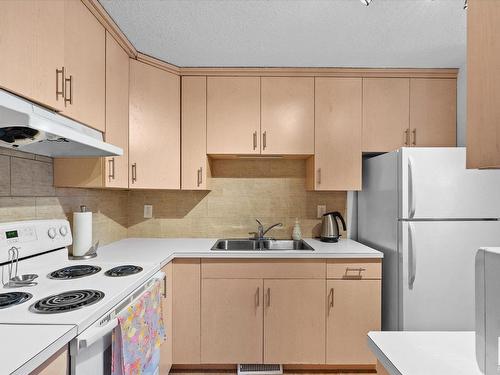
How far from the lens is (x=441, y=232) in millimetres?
1981

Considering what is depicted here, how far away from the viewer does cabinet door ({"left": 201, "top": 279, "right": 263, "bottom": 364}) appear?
2133mm

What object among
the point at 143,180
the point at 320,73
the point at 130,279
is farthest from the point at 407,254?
the point at 143,180

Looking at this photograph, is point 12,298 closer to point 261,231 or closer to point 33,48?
point 33,48

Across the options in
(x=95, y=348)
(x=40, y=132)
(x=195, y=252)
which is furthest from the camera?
(x=195, y=252)

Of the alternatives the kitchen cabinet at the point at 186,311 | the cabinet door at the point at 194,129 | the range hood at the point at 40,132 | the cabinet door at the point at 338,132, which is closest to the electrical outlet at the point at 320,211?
the cabinet door at the point at 338,132

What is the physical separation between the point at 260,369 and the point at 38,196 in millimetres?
1864

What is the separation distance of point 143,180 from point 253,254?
1.01m

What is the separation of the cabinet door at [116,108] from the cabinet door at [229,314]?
0.95m

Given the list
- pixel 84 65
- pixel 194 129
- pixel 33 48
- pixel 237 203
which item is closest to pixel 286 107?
pixel 194 129

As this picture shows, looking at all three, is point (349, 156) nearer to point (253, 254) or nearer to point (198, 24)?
point (253, 254)

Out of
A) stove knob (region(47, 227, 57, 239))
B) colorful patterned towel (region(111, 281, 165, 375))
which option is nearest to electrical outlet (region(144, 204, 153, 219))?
stove knob (region(47, 227, 57, 239))

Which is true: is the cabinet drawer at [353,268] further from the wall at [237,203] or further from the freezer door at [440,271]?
the wall at [237,203]

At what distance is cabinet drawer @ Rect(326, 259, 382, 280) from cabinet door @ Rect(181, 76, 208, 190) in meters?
1.18

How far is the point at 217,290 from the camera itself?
7.01ft
